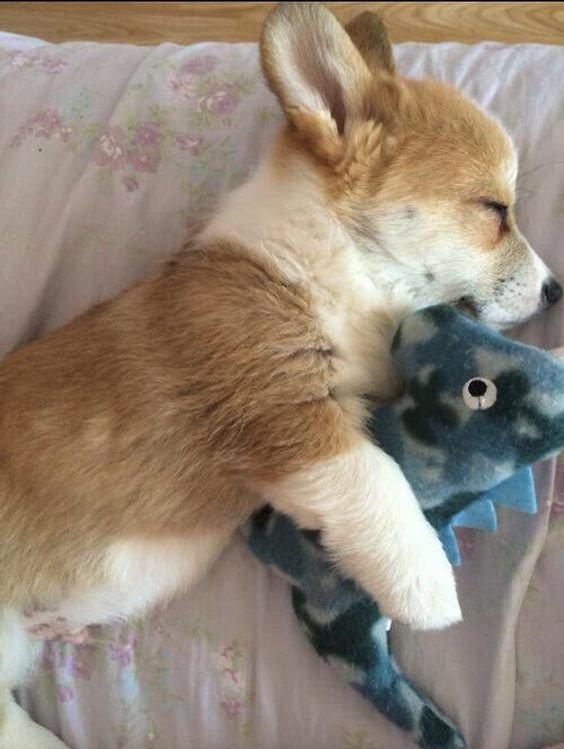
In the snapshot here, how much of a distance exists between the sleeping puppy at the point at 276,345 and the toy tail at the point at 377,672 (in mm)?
95

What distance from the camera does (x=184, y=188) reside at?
5.36ft

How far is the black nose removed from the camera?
1362 mm

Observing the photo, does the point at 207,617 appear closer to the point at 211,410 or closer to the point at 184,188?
the point at 211,410

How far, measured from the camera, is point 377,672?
4.26 feet

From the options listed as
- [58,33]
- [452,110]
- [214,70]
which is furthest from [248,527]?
[58,33]

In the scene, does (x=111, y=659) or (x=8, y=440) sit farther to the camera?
(x=111, y=659)

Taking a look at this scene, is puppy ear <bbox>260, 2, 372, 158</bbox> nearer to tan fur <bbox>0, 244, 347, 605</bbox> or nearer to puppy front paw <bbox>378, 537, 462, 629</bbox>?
tan fur <bbox>0, 244, 347, 605</bbox>

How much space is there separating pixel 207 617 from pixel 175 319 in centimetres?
52

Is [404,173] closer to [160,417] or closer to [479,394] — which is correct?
[479,394]

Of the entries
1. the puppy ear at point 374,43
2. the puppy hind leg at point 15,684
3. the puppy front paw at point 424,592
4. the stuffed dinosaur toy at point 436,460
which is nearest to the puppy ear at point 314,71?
the puppy ear at point 374,43

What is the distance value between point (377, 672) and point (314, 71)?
3.02ft

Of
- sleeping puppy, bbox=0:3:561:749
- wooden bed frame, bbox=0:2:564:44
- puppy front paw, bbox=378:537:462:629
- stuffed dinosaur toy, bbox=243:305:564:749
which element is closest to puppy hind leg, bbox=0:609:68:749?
sleeping puppy, bbox=0:3:561:749

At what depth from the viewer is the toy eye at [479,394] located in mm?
1162

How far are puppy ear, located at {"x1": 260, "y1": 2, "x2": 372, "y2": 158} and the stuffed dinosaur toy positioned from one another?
1.11 feet
